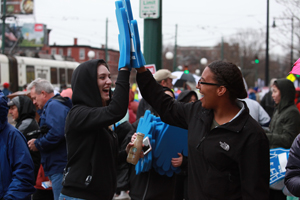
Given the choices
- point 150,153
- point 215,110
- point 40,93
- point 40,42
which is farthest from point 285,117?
point 40,42

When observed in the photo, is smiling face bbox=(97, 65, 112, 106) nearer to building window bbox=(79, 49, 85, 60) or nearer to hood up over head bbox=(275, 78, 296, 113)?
hood up over head bbox=(275, 78, 296, 113)

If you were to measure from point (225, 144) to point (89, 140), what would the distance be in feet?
3.74

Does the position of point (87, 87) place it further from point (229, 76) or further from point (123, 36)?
point (229, 76)

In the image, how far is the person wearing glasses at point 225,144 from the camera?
2500 millimetres

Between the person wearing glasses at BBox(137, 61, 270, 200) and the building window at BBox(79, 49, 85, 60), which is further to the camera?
the building window at BBox(79, 49, 85, 60)

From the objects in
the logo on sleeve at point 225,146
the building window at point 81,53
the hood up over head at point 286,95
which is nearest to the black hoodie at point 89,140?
the logo on sleeve at point 225,146

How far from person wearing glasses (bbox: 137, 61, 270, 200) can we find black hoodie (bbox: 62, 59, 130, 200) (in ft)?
2.09

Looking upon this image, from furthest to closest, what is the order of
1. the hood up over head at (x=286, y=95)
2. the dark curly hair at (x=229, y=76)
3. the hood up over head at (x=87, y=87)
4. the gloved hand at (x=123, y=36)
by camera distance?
the hood up over head at (x=286, y=95)
the hood up over head at (x=87, y=87)
the gloved hand at (x=123, y=36)
the dark curly hair at (x=229, y=76)

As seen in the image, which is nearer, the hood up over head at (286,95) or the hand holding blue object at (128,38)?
the hand holding blue object at (128,38)

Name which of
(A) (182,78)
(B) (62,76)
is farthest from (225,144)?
(B) (62,76)

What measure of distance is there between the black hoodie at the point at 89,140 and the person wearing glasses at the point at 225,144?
636 millimetres

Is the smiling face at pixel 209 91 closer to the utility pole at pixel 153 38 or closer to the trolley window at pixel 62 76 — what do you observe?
the utility pole at pixel 153 38

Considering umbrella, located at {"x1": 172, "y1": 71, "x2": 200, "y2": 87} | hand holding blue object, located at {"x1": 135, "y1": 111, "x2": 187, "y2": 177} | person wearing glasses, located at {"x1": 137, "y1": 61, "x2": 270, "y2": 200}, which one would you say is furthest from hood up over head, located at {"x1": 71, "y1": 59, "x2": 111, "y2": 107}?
umbrella, located at {"x1": 172, "y1": 71, "x2": 200, "y2": 87}

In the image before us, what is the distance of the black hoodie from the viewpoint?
2.96 metres
